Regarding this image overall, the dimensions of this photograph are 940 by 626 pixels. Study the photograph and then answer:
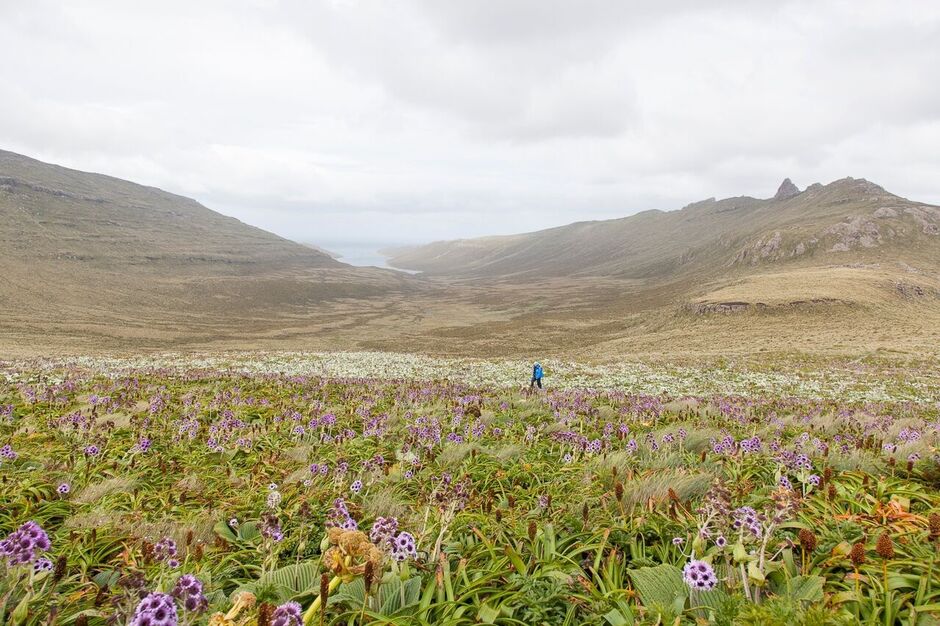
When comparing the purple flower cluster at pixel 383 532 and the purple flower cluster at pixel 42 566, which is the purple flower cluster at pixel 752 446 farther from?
the purple flower cluster at pixel 42 566

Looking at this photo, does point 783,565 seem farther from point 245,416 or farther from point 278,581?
point 245,416

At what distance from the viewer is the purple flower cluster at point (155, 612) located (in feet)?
6.63

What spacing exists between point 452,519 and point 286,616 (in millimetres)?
2568

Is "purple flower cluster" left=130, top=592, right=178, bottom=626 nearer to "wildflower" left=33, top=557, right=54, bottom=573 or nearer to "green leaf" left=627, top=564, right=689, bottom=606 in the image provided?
"wildflower" left=33, top=557, right=54, bottom=573

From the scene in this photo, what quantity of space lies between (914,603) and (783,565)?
70 cm

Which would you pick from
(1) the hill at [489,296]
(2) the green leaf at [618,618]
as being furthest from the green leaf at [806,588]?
(1) the hill at [489,296]

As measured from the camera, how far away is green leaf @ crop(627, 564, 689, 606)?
3156mm

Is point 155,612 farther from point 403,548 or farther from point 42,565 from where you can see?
point 42,565

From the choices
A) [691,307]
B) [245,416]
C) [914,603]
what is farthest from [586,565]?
[691,307]

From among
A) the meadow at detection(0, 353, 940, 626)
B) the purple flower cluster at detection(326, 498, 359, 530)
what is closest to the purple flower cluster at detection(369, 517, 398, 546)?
the meadow at detection(0, 353, 940, 626)

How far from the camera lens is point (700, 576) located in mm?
2785

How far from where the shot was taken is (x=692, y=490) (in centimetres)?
→ 529

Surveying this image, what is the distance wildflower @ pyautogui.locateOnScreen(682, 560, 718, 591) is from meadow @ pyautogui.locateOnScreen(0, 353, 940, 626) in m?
0.02

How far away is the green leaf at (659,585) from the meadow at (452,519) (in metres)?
0.02
